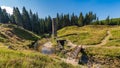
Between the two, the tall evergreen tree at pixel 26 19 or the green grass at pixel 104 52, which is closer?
the green grass at pixel 104 52

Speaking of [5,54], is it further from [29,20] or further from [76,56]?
[29,20]

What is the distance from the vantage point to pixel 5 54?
16.9 metres

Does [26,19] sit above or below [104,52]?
above

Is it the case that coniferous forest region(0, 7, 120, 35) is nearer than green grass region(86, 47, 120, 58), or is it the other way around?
green grass region(86, 47, 120, 58)

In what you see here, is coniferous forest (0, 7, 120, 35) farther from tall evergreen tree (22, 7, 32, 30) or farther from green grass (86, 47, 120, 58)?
green grass (86, 47, 120, 58)

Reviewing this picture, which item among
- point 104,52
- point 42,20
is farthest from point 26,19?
point 104,52

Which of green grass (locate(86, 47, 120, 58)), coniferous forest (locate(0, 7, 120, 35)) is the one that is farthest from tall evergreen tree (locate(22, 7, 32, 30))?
green grass (locate(86, 47, 120, 58))

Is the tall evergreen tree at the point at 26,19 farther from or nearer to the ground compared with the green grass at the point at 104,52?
farther from the ground

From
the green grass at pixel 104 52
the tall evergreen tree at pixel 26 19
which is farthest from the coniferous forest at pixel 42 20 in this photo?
the green grass at pixel 104 52

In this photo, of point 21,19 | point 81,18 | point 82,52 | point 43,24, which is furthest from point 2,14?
point 82,52

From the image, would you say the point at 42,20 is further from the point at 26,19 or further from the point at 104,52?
the point at 104,52

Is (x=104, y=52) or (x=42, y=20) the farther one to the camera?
(x=42, y=20)

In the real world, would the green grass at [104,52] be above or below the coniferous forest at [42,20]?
below

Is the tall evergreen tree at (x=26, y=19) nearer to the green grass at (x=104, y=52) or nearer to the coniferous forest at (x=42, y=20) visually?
the coniferous forest at (x=42, y=20)
